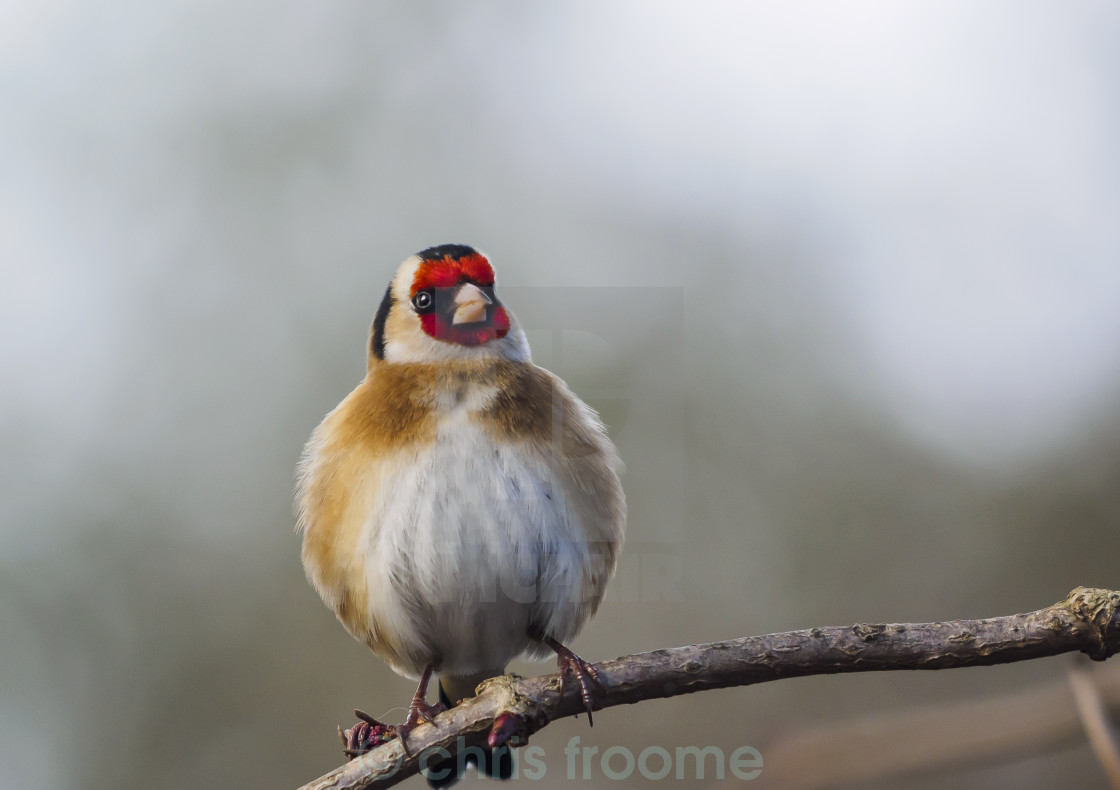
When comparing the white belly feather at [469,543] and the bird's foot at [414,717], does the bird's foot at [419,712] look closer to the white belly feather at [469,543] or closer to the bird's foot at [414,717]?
the bird's foot at [414,717]

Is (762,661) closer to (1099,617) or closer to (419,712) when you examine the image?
(1099,617)

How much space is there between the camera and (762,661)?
78.3 inches

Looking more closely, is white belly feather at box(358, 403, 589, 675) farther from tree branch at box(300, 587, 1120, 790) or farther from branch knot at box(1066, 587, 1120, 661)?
branch knot at box(1066, 587, 1120, 661)

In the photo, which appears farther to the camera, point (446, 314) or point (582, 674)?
point (446, 314)

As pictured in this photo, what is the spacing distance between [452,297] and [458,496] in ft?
1.82

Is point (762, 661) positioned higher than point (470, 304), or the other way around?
point (470, 304)

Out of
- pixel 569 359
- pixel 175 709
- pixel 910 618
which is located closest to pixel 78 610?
pixel 175 709

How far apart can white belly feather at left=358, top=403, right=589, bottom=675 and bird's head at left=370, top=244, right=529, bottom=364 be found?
225 millimetres

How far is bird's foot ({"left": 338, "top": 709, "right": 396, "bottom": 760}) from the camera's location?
2.23 metres

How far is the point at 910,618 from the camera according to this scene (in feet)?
14.6

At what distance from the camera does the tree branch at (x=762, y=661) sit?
6.30ft

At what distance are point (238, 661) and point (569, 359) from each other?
116 inches

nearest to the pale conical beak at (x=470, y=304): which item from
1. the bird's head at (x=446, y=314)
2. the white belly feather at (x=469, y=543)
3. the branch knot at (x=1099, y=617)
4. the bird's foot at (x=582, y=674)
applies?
the bird's head at (x=446, y=314)

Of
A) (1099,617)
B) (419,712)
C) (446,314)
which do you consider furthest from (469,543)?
(1099,617)
